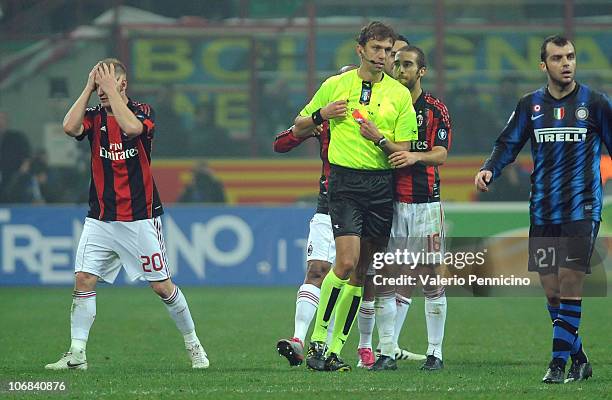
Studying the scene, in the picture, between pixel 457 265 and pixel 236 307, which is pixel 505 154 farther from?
pixel 236 307

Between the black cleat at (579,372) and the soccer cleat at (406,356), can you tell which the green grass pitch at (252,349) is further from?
the soccer cleat at (406,356)

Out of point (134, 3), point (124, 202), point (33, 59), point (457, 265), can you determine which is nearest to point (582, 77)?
point (134, 3)

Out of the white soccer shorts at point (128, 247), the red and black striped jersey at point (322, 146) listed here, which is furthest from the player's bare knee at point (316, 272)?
the white soccer shorts at point (128, 247)

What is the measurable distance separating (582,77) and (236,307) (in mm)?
9243

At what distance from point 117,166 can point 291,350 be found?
1773 mm

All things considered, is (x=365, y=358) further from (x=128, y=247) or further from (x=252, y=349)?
(x=128, y=247)

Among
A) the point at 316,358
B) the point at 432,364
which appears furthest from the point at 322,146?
the point at 432,364

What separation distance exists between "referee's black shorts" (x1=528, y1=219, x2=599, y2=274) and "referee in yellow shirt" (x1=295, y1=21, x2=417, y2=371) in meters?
1.09

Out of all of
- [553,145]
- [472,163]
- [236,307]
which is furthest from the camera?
[472,163]

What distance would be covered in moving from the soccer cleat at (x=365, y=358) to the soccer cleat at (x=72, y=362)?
1.94m

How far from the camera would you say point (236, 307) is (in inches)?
600

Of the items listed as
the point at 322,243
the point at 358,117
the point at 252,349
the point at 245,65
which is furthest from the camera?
the point at 245,65

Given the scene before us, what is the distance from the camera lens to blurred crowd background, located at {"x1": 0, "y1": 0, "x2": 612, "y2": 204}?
71.2 ft

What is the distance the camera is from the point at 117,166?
9477 millimetres
